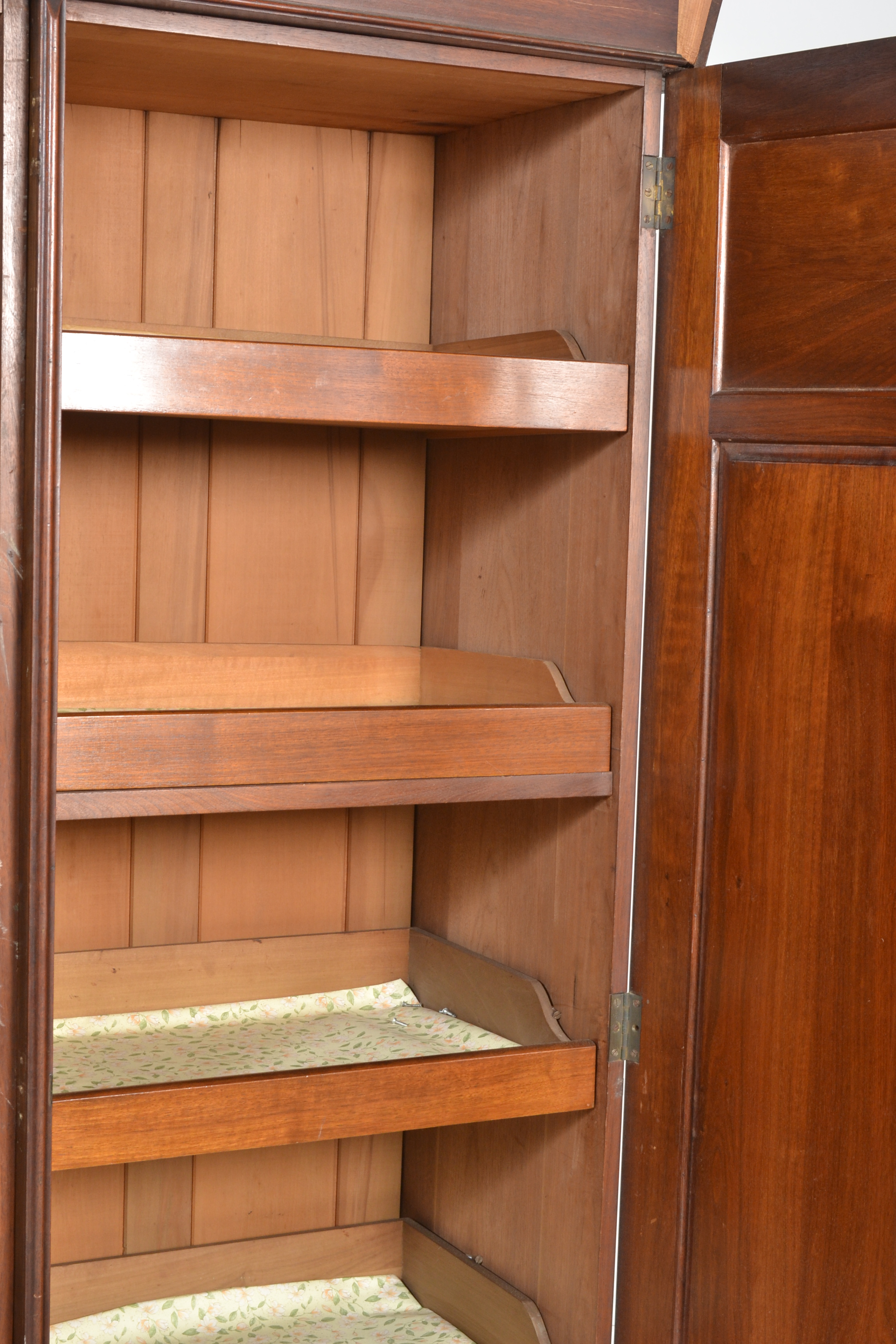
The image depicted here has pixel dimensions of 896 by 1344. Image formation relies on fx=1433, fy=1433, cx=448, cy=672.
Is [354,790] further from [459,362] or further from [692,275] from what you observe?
[692,275]

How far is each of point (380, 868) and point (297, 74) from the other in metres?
1.04

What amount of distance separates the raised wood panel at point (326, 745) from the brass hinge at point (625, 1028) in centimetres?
26

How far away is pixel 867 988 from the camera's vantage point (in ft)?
4.57

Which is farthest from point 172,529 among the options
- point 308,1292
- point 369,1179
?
point 308,1292

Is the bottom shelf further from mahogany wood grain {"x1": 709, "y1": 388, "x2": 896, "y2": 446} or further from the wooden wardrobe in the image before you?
mahogany wood grain {"x1": 709, "y1": 388, "x2": 896, "y2": 446}

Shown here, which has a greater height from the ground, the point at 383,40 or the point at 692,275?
the point at 383,40

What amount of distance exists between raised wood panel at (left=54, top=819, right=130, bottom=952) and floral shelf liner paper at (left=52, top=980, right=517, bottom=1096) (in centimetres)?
10

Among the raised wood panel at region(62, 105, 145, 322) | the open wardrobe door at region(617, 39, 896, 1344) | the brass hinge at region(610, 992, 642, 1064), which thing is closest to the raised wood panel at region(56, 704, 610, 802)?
A: the open wardrobe door at region(617, 39, 896, 1344)

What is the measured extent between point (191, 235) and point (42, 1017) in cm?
103

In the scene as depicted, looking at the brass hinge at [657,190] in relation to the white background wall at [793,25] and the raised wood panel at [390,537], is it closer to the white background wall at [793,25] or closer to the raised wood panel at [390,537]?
the white background wall at [793,25]

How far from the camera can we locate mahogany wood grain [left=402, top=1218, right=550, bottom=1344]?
68.5 inches

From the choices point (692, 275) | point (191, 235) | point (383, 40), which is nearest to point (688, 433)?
point (692, 275)

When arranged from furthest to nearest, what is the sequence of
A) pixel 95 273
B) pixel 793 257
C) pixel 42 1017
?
pixel 95 273 → pixel 793 257 → pixel 42 1017

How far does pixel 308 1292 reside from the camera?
1972 millimetres
